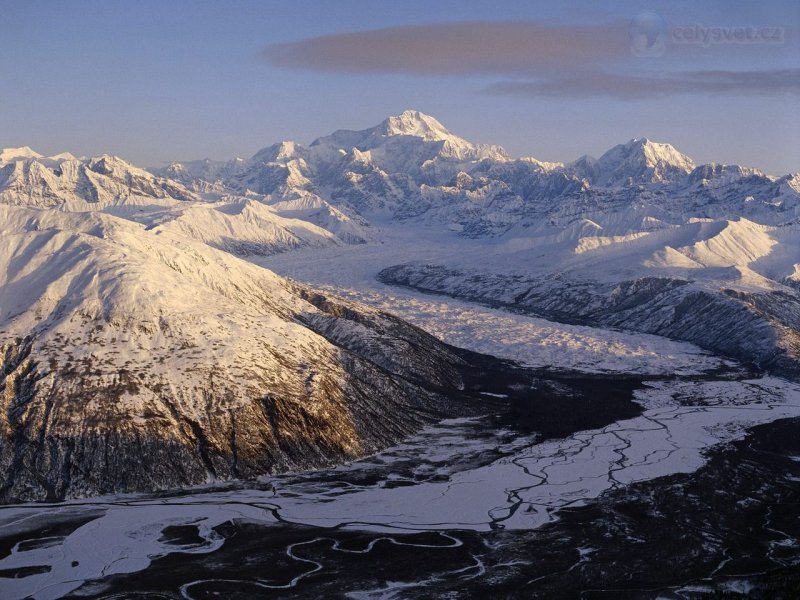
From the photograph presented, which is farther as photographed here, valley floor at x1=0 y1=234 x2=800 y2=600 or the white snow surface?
the white snow surface

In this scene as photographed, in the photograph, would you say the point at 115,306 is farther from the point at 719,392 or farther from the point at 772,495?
the point at 719,392

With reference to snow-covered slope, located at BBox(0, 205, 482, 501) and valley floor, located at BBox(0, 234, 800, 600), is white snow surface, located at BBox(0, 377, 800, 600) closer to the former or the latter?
valley floor, located at BBox(0, 234, 800, 600)

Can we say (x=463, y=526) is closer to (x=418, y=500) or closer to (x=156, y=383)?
(x=418, y=500)

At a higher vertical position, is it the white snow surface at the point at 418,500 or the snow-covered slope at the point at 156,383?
the snow-covered slope at the point at 156,383

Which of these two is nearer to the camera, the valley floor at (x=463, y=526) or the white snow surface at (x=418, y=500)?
the valley floor at (x=463, y=526)

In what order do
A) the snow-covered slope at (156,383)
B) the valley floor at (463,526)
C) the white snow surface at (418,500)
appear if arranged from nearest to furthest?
the valley floor at (463,526) → the white snow surface at (418,500) → the snow-covered slope at (156,383)

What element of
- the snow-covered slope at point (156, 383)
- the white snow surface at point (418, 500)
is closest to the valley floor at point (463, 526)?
the white snow surface at point (418, 500)

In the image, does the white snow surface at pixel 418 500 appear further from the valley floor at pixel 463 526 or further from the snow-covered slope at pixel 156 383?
the snow-covered slope at pixel 156 383

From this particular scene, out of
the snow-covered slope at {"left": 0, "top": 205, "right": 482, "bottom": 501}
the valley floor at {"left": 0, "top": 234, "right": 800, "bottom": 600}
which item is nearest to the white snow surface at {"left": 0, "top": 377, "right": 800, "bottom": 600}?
the valley floor at {"left": 0, "top": 234, "right": 800, "bottom": 600}
